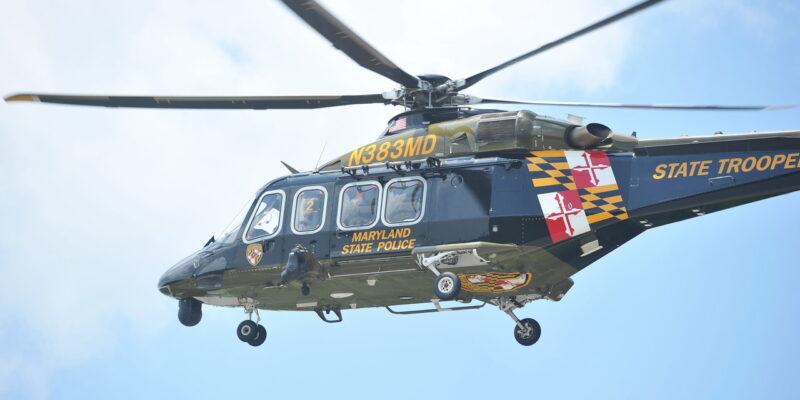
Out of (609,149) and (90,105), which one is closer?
(609,149)

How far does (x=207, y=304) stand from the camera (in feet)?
87.0

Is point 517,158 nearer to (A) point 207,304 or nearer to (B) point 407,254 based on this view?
(B) point 407,254

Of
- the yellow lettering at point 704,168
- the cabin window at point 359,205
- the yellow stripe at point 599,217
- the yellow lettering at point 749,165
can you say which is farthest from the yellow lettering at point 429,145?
the yellow lettering at point 749,165

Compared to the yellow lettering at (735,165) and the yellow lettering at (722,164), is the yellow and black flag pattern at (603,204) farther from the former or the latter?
the yellow lettering at (735,165)

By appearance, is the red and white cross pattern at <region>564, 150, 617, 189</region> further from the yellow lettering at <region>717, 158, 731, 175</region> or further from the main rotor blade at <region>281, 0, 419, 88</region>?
the main rotor blade at <region>281, 0, 419, 88</region>

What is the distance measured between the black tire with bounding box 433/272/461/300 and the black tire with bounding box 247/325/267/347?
4745 mm

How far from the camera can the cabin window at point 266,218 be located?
25.1 m

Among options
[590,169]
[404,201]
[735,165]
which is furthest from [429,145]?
[735,165]

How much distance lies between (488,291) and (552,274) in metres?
1.21

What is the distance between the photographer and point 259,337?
26266mm

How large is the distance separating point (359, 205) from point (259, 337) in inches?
153

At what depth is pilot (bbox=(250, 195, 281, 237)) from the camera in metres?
25.1

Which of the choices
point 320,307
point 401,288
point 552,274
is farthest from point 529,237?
point 320,307

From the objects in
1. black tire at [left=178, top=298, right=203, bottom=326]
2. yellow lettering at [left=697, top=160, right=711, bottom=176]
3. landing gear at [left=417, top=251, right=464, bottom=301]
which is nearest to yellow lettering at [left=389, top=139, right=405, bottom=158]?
landing gear at [left=417, top=251, right=464, bottom=301]
